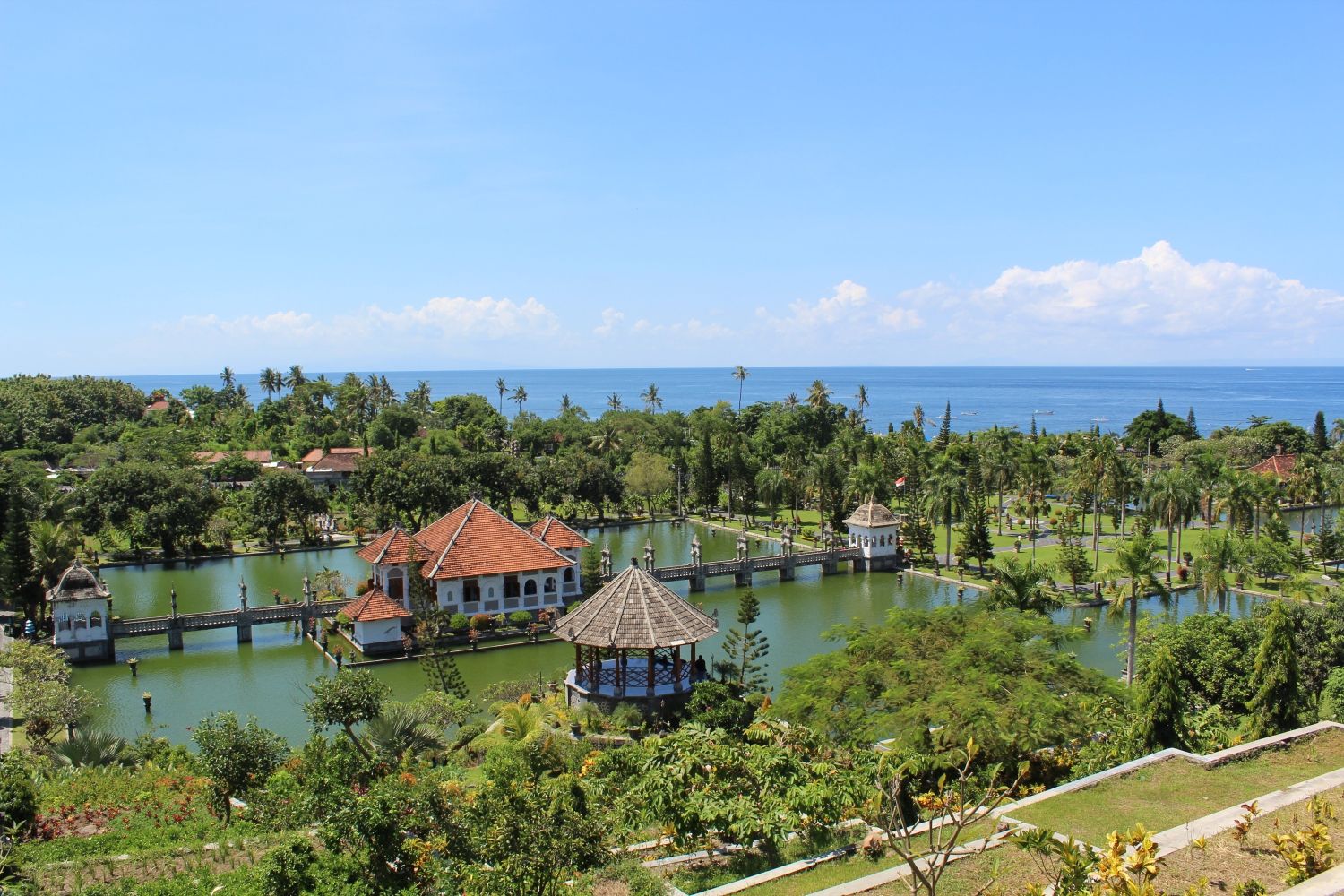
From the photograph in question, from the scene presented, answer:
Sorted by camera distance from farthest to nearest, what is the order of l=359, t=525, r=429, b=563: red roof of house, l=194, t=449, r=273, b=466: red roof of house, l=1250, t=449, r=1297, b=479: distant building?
l=194, t=449, r=273, b=466: red roof of house → l=1250, t=449, r=1297, b=479: distant building → l=359, t=525, r=429, b=563: red roof of house

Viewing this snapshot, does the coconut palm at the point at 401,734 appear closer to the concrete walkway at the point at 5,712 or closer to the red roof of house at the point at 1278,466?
the concrete walkway at the point at 5,712

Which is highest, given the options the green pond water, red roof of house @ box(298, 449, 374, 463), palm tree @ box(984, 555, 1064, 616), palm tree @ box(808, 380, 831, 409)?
palm tree @ box(808, 380, 831, 409)

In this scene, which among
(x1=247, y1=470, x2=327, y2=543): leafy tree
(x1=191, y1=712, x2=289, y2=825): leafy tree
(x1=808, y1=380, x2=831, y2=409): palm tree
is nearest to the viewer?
(x1=191, y1=712, x2=289, y2=825): leafy tree

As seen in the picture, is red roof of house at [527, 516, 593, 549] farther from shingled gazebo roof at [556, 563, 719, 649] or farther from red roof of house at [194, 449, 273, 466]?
red roof of house at [194, 449, 273, 466]

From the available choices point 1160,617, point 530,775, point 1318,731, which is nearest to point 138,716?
point 530,775

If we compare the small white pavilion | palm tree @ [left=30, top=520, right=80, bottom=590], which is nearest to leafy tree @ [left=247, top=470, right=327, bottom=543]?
palm tree @ [left=30, top=520, right=80, bottom=590]

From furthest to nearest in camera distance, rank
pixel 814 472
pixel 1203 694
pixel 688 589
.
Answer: pixel 814 472
pixel 688 589
pixel 1203 694

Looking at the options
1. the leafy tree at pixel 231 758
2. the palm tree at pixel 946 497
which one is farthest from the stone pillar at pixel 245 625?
the palm tree at pixel 946 497

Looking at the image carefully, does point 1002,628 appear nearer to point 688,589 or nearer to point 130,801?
point 130,801
